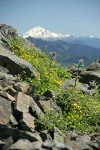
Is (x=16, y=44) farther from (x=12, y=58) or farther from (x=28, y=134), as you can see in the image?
(x=28, y=134)

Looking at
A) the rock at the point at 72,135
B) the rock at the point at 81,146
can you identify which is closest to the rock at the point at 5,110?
the rock at the point at 81,146

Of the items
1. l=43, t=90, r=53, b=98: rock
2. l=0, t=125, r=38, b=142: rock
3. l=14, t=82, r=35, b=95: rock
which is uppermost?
l=43, t=90, r=53, b=98: rock

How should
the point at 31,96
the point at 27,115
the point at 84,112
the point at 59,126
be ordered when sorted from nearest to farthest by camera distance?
1. the point at 27,115
2. the point at 59,126
3. the point at 31,96
4. the point at 84,112

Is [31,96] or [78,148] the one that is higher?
[31,96]

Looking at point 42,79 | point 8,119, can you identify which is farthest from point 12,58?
point 8,119

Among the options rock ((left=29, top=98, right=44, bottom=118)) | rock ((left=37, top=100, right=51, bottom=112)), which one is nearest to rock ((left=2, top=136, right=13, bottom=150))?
rock ((left=29, top=98, right=44, bottom=118))

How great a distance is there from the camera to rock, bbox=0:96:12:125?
46.4ft

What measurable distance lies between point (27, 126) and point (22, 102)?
6.46 ft

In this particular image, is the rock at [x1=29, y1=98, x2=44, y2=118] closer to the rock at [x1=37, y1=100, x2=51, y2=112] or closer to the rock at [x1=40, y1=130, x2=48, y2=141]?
the rock at [x1=37, y1=100, x2=51, y2=112]

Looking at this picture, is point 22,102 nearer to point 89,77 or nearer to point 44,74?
point 44,74

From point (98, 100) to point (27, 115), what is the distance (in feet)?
31.5

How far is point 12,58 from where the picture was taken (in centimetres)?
2297

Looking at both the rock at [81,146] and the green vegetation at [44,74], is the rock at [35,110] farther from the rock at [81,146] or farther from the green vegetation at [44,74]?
the green vegetation at [44,74]

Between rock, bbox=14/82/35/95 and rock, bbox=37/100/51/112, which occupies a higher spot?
rock, bbox=14/82/35/95
